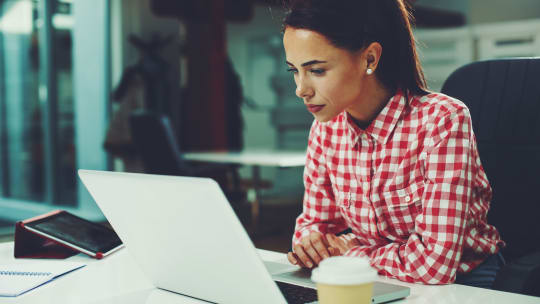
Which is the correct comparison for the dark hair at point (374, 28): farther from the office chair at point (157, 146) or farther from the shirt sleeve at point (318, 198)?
the office chair at point (157, 146)

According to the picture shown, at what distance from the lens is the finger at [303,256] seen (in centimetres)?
106

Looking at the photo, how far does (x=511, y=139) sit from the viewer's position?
1.41 m

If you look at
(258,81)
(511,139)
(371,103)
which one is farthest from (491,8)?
(371,103)

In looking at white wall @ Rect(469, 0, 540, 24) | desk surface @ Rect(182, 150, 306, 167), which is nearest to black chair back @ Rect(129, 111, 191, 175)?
desk surface @ Rect(182, 150, 306, 167)

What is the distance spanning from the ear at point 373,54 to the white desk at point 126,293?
451 millimetres

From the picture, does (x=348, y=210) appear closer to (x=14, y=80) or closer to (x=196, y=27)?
(x=196, y=27)

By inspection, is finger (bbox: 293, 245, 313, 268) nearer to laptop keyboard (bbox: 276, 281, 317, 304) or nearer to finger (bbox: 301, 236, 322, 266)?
finger (bbox: 301, 236, 322, 266)

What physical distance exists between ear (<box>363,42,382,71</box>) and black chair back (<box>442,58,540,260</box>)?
0.40 metres

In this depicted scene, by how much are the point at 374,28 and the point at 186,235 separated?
25.8 inches

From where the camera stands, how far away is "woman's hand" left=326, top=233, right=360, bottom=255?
1141 mm

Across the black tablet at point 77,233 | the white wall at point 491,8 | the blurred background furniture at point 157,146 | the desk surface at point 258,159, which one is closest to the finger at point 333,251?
the black tablet at point 77,233

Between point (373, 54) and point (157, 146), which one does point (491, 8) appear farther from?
point (373, 54)

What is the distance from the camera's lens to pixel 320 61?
1100 mm

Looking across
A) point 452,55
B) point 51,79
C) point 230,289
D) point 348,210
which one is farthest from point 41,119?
point 230,289
